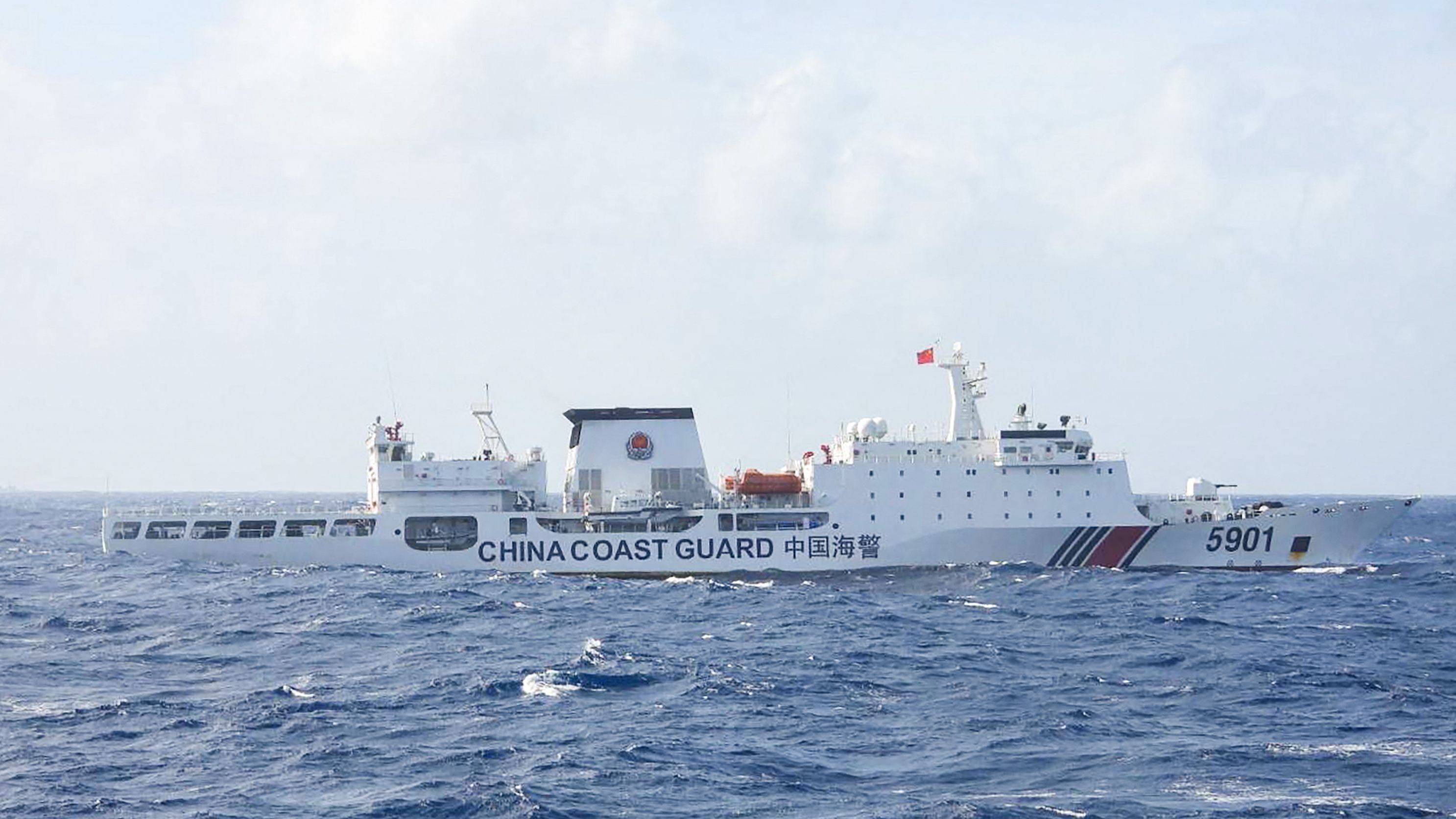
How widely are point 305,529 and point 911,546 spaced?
62.8 ft

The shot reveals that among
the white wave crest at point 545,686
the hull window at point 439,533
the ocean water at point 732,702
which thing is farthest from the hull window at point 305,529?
the white wave crest at point 545,686

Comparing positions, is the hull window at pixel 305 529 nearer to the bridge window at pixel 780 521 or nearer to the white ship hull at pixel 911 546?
the white ship hull at pixel 911 546

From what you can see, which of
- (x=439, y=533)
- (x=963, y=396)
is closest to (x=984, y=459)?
(x=963, y=396)

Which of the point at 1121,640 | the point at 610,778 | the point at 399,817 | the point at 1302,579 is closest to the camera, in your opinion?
the point at 399,817

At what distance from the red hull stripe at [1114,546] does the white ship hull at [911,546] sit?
1.2 inches

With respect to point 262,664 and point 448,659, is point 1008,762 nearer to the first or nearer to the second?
point 448,659

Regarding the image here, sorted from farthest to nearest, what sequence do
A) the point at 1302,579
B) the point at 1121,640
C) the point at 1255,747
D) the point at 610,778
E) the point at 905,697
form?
the point at 1302,579 < the point at 1121,640 < the point at 905,697 < the point at 1255,747 < the point at 610,778

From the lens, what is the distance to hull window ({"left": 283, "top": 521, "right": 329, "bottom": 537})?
1721 inches

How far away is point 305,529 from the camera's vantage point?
144 feet

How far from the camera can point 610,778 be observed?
667 inches

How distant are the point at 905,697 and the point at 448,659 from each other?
8816 mm

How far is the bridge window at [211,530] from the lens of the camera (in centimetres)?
4441

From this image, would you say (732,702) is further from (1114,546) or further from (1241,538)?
(1241,538)

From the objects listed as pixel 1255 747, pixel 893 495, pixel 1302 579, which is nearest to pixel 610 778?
Answer: pixel 1255 747
